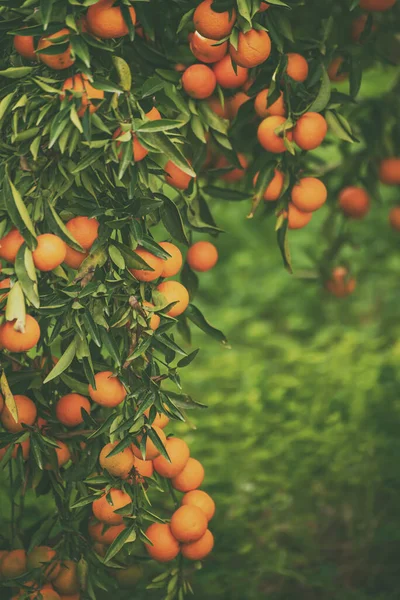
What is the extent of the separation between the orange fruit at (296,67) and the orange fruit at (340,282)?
1.02 metres

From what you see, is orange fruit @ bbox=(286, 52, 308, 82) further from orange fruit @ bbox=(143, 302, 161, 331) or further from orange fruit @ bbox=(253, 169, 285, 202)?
orange fruit @ bbox=(143, 302, 161, 331)

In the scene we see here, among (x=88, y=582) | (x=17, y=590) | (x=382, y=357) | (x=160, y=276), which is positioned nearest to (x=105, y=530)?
(x=88, y=582)

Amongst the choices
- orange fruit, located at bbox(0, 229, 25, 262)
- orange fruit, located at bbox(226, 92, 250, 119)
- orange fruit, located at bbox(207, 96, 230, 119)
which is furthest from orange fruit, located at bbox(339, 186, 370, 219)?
orange fruit, located at bbox(0, 229, 25, 262)

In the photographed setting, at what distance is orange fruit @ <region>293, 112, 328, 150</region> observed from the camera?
132cm

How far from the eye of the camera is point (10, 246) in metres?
1.14

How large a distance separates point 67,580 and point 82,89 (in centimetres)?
81

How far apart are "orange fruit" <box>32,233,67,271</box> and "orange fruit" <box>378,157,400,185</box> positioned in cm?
111

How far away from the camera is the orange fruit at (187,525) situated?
135 cm

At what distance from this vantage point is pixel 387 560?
2324 millimetres

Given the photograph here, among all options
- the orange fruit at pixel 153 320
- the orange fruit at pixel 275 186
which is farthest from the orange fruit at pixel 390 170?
the orange fruit at pixel 153 320

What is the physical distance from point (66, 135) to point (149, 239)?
0.64 ft

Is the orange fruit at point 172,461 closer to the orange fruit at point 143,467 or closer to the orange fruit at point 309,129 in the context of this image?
the orange fruit at point 143,467

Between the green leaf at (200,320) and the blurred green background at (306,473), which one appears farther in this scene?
the blurred green background at (306,473)

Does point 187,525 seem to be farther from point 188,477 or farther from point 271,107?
point 271,107
